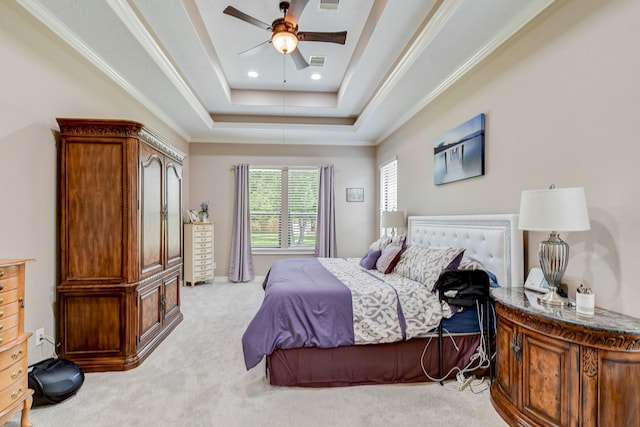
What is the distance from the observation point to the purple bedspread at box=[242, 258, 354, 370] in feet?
7.49

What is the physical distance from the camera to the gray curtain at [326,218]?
20.3 ft

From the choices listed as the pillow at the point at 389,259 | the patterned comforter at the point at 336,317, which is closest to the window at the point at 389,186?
the pillow at the point at 389,259

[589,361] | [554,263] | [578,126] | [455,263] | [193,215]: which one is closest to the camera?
[589,361]

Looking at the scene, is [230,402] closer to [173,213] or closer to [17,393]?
[17,393]

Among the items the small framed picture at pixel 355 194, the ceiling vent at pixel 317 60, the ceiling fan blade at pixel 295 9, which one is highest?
the ceiling vent at pixel 317 60

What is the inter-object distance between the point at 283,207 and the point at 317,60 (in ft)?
10.0

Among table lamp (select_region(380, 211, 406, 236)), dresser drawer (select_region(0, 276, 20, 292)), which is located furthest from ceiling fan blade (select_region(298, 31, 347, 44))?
dresser drawer (select_region(0, 276, 20, 292))

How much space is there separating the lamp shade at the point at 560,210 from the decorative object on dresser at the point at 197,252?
5112 millimetres

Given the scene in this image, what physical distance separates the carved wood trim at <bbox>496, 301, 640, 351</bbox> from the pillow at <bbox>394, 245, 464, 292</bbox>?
793 millimetres

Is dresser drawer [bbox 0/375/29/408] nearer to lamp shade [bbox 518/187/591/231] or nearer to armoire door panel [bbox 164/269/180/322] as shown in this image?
armoire door panel [bbox 164/269/180/322]

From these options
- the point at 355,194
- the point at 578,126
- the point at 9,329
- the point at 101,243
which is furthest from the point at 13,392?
the point at 355,194

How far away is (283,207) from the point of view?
6.36m

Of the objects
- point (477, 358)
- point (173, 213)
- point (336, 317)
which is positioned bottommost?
point (477, 358)

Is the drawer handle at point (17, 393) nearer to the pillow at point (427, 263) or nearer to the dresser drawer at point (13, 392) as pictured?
the dresser drawer at point (13, 392)
